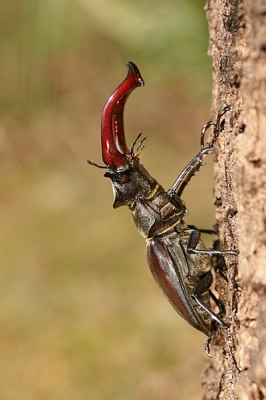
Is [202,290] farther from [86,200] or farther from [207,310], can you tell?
[86,200]

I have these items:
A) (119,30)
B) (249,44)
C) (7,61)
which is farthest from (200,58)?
(7,61)

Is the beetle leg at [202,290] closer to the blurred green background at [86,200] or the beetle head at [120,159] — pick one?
the beetle head at [120,159]

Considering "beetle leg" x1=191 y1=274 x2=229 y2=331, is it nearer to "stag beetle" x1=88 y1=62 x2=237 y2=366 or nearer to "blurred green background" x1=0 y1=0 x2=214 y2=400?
"stag beetle" x1=88 y1=62 x2=237 y2=366

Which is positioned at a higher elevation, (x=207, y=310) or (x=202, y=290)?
(x=202, y=290)

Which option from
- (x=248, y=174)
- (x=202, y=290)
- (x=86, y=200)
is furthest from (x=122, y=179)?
(x=86, y=200)

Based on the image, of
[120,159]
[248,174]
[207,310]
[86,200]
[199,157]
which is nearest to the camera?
[248,174]

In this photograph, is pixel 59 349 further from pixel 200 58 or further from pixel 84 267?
pixel 200 58

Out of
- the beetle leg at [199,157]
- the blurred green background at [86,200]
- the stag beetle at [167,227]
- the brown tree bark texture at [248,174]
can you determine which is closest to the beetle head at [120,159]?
the stag beetle at [167,227]

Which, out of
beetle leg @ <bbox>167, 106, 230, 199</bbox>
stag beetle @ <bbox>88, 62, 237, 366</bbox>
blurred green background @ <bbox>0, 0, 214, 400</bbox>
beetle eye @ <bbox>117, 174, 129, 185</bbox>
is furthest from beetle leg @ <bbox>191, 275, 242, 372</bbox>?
blurred green background @ <bbox>0, 0, 214, 400</bbox>
